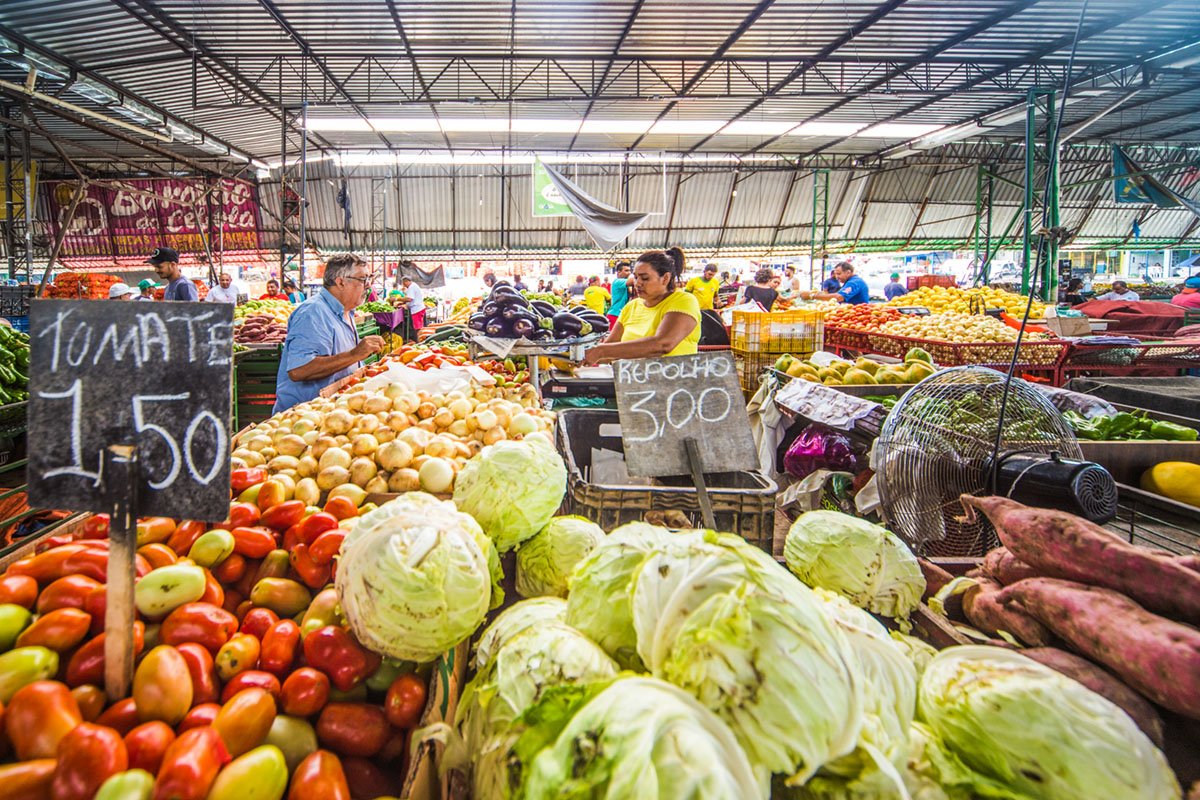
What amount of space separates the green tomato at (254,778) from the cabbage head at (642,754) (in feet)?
1.64

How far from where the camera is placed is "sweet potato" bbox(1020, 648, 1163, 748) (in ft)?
3.59

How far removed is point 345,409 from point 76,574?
1596mm

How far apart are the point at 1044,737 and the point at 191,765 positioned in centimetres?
134

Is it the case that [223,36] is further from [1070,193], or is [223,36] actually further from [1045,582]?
[1070,193]

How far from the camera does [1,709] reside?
1.06 metres

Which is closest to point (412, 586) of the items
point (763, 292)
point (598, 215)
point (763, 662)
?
point (763, 662)

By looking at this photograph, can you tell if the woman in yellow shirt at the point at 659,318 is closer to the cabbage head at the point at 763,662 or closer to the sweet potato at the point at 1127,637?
the sweet potato at the point at 1127,637

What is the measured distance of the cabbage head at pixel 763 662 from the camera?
767 mm

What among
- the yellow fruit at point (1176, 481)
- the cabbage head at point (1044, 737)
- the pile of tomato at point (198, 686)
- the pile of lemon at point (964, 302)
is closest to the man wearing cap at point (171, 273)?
the pile of tomato at point (198, 686)

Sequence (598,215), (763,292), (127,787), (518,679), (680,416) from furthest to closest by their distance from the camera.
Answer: (763,292) → (598,215) → (680,416) → (518,679) → (127,787)

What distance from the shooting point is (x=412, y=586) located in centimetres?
117

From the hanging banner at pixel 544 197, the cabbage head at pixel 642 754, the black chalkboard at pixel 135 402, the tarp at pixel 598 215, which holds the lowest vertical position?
the cabbage head at pixel 642 754

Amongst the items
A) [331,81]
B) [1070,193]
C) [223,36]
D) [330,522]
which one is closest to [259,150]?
[331,81]

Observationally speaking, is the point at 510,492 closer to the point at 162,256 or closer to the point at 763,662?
→ the point at 763,662
